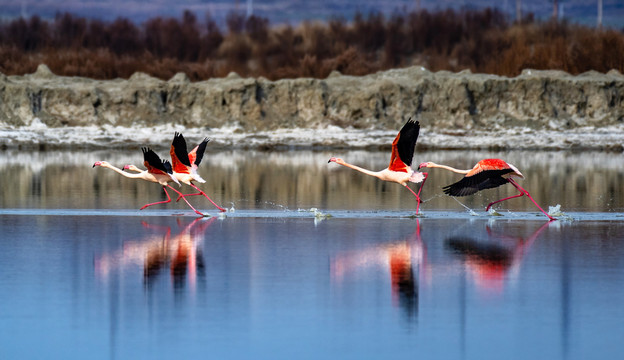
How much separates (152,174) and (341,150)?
2144 cm

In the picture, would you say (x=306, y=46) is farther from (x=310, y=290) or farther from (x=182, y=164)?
(x=310, y=290)

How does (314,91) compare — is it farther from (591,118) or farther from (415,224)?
(415,224)

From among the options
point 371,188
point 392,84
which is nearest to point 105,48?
point 392,84

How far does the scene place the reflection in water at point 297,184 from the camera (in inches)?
658

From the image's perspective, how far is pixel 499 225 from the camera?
13797mm

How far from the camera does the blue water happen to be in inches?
277

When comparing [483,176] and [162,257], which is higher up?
[483,176]

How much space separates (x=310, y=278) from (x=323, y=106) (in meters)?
36.5

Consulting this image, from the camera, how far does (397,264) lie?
10211mm

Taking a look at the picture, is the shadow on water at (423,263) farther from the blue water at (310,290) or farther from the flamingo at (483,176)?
the flamingo at (483,176)

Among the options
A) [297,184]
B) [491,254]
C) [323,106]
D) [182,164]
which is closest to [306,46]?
[323,106]

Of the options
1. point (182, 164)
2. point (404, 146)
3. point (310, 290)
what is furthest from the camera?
point (182, 164)

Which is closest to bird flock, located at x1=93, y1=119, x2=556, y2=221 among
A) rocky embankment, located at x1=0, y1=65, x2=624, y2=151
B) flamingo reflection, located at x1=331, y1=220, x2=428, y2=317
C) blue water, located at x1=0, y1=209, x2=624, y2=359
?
blue water, located at x1=0, y1=209, x2=624, y2=359

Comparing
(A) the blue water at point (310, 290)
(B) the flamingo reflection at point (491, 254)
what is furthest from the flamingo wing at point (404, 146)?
(B) the flamingo reflection at point (491, 254)
